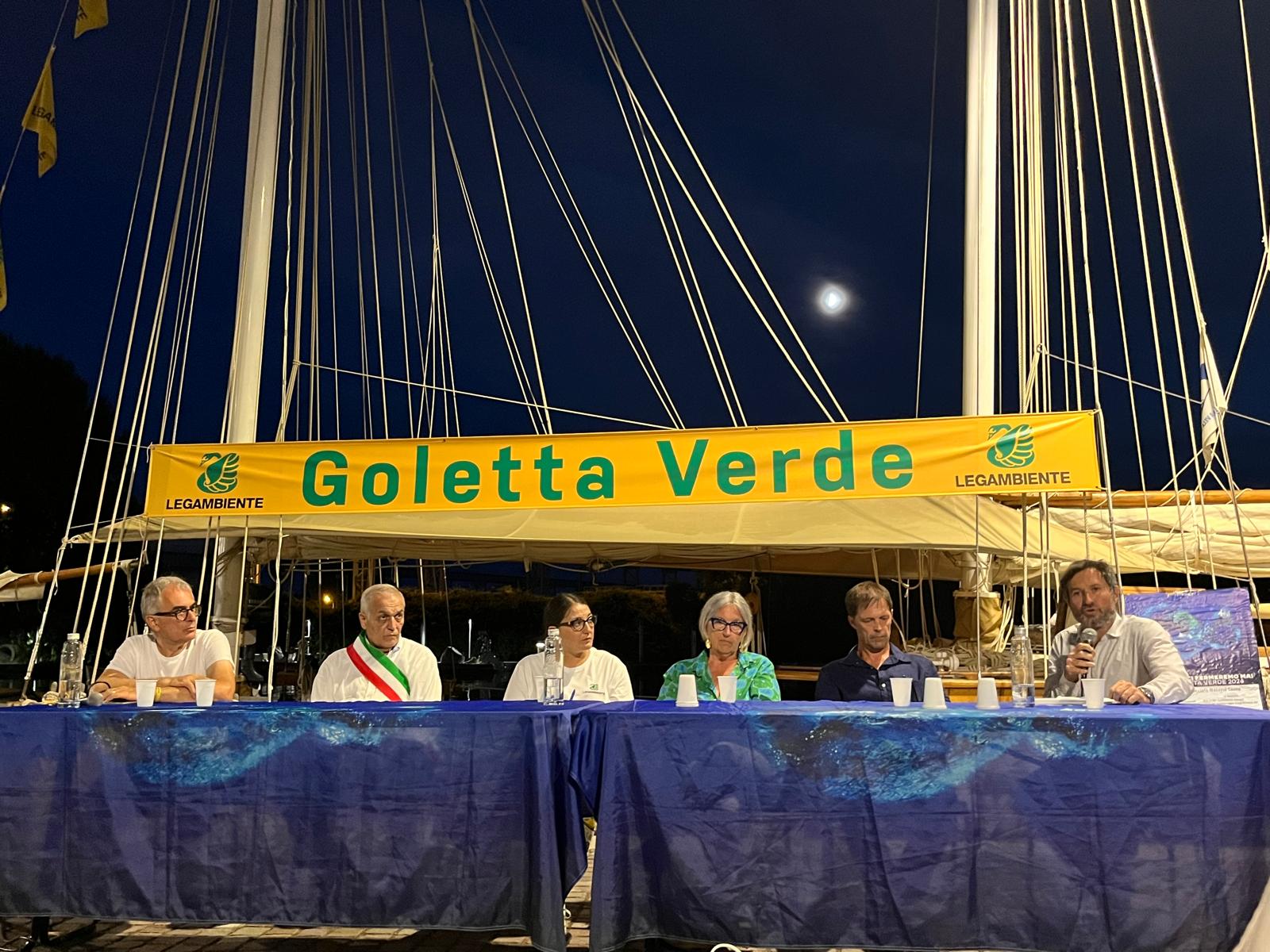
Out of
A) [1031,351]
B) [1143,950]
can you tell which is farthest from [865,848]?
[1031,351]

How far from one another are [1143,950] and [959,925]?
0.47 m

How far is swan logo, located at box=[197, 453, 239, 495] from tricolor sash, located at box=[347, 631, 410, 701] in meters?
2.02

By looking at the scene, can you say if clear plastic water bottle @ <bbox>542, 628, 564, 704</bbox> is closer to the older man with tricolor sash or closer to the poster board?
the older man with tricolor sash

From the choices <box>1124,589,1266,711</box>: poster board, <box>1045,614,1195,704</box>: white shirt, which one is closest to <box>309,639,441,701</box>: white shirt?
<box>1045,614,1195,704</box>: white shirt

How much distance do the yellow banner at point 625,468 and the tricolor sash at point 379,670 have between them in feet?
4.99

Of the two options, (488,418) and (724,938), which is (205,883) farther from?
(488,418)

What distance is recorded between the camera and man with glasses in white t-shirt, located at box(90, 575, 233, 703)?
4.47 m

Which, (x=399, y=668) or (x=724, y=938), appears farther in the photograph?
(x=399, y=668)

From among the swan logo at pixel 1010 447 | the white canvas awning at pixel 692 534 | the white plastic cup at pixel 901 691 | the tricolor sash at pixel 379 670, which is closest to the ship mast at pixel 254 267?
the white canvas awning at pixel 692 534

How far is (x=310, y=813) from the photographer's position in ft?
10.9

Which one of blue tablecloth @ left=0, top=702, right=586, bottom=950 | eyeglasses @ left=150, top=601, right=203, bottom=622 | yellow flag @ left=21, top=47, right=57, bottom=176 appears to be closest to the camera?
blue tablecloth @ left=0, top=702, right=586, bottom=950

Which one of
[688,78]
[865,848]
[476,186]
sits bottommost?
[865,848]

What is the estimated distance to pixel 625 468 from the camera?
6016mm

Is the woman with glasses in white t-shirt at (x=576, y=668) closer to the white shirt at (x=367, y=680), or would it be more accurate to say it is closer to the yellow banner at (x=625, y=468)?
the white shirt at (x=367, y=680)
